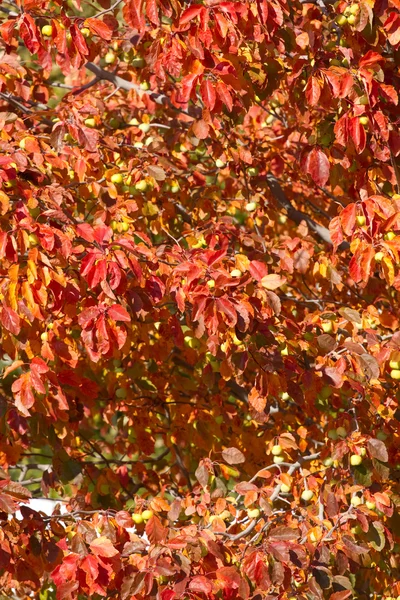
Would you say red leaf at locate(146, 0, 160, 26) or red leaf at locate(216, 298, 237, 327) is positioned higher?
red leaf at locate(146, 0, 160, 26)

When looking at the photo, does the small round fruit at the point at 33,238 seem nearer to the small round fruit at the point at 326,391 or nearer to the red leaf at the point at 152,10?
the red leaf at the point at 152,10

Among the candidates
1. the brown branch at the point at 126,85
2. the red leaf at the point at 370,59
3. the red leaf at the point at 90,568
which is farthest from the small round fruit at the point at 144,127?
the red leaf at the point at 90,568

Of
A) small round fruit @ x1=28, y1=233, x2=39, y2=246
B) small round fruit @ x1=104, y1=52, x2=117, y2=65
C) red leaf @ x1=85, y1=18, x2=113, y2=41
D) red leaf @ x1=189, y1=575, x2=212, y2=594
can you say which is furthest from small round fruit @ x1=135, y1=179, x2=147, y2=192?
red leaf @ x1=189, y1=575, x2=212, y2=594

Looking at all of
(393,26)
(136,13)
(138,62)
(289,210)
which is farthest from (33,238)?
(289,210)

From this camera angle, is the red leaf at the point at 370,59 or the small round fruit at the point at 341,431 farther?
the small round fruit at the point at 341,431

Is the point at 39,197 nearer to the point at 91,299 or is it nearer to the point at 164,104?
the point at 91,299

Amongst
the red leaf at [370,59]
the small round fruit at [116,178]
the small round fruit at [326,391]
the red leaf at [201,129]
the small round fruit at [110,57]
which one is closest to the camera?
the red leaf at [370,59]

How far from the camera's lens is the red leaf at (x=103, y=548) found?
2168mm

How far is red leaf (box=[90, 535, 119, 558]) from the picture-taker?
2168 millimetres

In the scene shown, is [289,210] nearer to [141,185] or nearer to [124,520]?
[141,185]

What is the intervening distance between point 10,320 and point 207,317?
499 millimetres

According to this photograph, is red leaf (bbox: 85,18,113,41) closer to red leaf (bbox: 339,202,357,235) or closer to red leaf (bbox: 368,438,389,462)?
red leaf (bbox: 339,202,357,235)

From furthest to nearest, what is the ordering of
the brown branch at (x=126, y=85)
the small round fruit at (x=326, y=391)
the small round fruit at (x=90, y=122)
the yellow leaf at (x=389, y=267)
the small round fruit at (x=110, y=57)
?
the small round fruit at (x=110, y=57), the brown branch at (x=126, y=85), the small round fruit at (x=90, y=122), the small round fruit at (x=326, y=391), the yellow leaf at (x=389, y=267)

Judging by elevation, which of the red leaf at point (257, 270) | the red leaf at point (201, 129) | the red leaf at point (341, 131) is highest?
the red leaf at point (341, 131)
